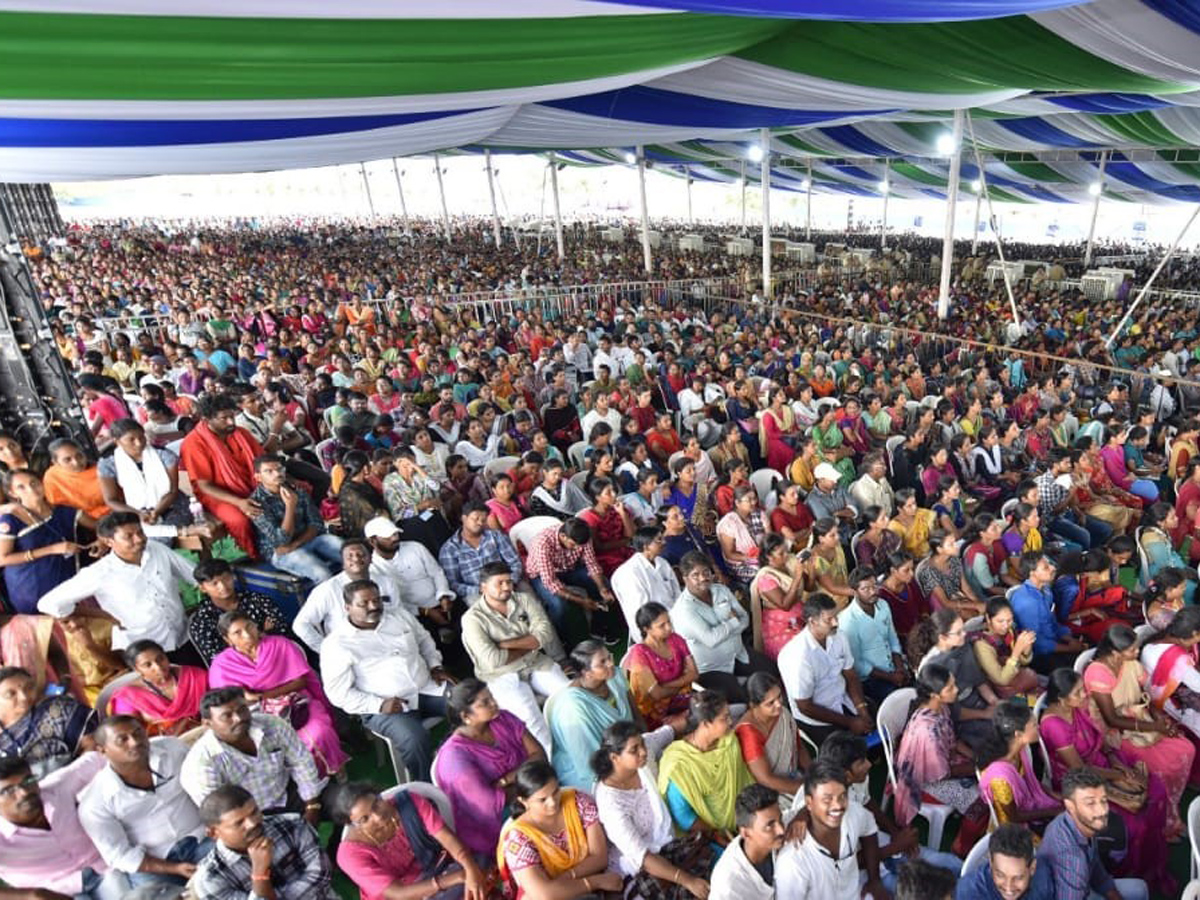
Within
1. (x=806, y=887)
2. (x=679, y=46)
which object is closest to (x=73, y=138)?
(x=679, y=46)

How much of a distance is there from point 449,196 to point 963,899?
47496 millimetres

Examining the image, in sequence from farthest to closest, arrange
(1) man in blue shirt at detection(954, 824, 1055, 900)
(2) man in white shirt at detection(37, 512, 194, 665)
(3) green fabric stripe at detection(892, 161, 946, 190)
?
1. (3) green fabric stripe at detection(892, 161, 946, 190)
2. (2) man in white shirt at detection(37, 512, 194, 665)
3. (1) man in blue shirt at detection(954, 824, 1055, 900)

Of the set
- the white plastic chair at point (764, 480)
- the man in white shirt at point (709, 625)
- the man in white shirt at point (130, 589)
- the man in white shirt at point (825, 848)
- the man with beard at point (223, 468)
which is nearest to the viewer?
the man in white shirt at point (825, 848)

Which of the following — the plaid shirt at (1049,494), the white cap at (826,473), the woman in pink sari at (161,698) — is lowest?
the plaid shirt at (1049,494)

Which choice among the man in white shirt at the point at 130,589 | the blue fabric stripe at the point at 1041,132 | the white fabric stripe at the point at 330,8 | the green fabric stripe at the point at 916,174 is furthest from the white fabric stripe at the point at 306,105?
the green fabric stripe at the point at 916,174

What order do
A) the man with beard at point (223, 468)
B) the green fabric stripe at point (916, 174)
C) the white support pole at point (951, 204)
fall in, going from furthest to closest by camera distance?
the green fabric stripe at point (916, 174)
the white support pole at point (951, 204)
the man with beard at point (223, 468)

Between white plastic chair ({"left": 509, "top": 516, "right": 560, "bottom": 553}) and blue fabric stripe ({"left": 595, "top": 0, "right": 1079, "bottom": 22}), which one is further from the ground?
blue fabric stripe ({"left": 595, "top": 0, "right": 1079, "bottom": 22})

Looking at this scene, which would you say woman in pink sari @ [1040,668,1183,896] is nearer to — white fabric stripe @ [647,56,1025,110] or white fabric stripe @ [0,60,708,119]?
white fabric stripe @ [0,60,708,119]

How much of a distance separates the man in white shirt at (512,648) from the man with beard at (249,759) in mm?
755

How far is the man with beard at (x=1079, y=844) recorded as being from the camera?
2.22 m

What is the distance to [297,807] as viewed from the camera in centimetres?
277

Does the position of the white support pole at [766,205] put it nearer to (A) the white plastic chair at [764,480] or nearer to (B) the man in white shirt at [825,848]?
(A) the white plastic chair at [764,480]

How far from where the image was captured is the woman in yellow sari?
219 centimetres

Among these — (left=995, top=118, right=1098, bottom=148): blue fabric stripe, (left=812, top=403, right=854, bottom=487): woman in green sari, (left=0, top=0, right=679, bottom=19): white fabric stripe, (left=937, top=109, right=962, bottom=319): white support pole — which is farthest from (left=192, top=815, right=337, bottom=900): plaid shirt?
(left=995, top=118, right=1098, bottom=148): blue fabric stripe
